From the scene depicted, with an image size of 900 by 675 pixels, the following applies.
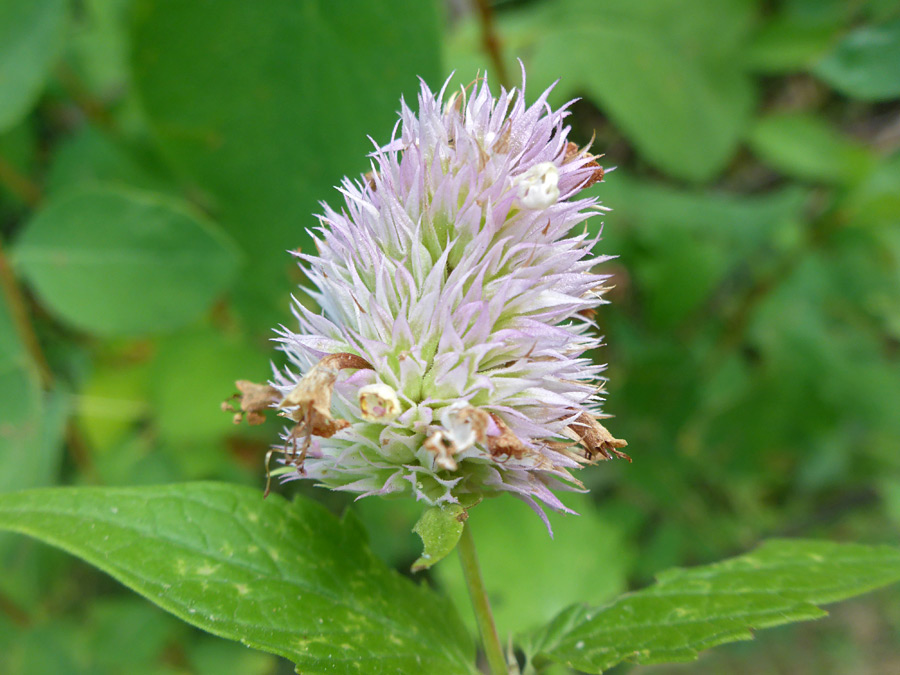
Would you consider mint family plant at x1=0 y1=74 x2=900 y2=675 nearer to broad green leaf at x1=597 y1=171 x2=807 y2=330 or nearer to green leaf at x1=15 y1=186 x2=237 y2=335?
green leaf at x1=15 y1=186 x2=237 y2=335

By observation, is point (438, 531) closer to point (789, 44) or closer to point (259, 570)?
point (259, 570)

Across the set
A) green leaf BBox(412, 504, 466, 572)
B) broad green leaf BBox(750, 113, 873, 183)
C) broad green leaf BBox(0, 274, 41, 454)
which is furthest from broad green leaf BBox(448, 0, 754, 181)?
broad green leaf BBox(0, 274, 41, 454)

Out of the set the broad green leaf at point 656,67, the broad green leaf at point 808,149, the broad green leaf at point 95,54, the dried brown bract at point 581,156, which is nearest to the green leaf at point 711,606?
the dried brown bract at point 581,156

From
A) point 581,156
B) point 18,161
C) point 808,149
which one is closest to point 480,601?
point 581,156

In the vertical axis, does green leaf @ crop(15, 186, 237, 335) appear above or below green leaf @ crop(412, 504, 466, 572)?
above

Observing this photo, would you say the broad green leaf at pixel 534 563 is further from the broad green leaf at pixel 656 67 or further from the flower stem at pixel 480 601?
the broad green leaf at pixel 656 67

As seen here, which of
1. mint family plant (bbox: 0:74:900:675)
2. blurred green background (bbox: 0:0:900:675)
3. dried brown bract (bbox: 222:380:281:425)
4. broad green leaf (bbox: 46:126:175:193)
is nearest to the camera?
mint family plant (bbox: 0:74:900:675)

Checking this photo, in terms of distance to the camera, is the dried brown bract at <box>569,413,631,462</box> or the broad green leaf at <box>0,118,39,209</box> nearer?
the dried brown bract at <box>569,413,631,462</box>
